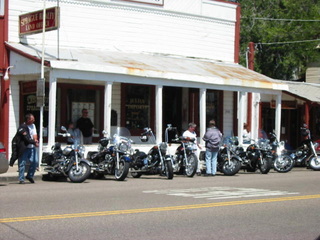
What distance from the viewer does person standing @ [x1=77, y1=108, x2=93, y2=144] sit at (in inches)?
862

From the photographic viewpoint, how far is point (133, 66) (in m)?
21.3

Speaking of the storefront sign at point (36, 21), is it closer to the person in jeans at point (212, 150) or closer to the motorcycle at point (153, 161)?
the motorcycle at point (153, 161)

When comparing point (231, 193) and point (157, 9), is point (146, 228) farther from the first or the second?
point (157, 9)

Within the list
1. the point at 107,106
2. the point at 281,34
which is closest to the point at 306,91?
the point at 281,34

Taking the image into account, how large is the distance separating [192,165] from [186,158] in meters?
0.28

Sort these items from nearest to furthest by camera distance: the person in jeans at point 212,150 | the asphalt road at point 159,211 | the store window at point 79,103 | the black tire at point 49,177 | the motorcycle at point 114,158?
the asphalt road at point 159,211 → the motorcycle at point 114,158 → the black tire at point 49,177 → the person in jeans at point 212,150 → the store window at point 79,103

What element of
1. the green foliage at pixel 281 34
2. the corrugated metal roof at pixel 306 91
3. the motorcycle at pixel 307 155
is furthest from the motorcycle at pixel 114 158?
the green foliage at pixel 281 34

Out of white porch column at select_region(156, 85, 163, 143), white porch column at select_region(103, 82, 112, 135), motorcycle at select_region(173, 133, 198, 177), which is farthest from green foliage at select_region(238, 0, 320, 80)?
motorcycle at select_region(173, 133, 198, 177)

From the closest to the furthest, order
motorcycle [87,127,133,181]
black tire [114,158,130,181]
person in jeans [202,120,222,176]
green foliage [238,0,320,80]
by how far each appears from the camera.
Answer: black tire [114,158,130,181]
motorcycle [87,127,133,181]
person in jeans [202,120,222,176]
green foliage [238,0,320,80]

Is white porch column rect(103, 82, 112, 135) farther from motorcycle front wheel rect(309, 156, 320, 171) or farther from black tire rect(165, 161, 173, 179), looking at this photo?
motorcycle front wheel rect(309, 156, 320, 171)

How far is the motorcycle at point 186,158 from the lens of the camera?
1858 centimetres

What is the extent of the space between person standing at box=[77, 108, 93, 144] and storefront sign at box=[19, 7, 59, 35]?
3519 mm

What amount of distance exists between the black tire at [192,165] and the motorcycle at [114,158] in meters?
2.08

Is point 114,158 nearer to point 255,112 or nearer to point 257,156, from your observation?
point 257,156
